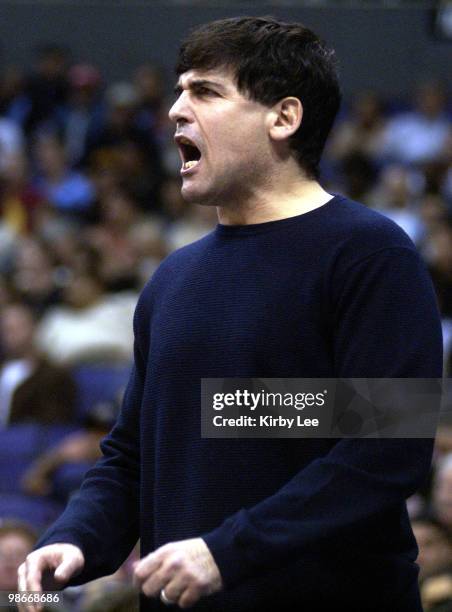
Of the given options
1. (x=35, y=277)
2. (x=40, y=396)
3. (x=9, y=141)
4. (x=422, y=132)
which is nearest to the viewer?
(x=40, y=396)

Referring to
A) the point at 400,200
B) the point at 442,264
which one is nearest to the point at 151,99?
the point at 400,200

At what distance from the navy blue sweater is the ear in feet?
0.50

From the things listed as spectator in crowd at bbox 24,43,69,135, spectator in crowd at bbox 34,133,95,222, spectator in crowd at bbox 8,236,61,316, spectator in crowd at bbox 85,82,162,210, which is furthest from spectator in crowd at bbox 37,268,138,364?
spectator in crowd at bbox 24,43,69,135

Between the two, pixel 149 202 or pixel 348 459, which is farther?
pixel 149 202

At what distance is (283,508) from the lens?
1836mm

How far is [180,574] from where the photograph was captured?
176 cm

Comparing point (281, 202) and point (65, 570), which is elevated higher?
point (281, 202)

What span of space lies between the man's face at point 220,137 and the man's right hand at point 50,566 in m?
0.65

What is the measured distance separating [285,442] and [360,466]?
0.17 m

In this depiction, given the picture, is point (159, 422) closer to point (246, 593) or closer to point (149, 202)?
point (246, 593)

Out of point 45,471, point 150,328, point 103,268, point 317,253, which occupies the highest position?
point 317,253

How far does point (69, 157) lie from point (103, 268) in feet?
9.82

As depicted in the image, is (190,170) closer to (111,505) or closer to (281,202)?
(281,202)

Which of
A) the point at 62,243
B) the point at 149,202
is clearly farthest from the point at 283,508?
the point at 149,202
